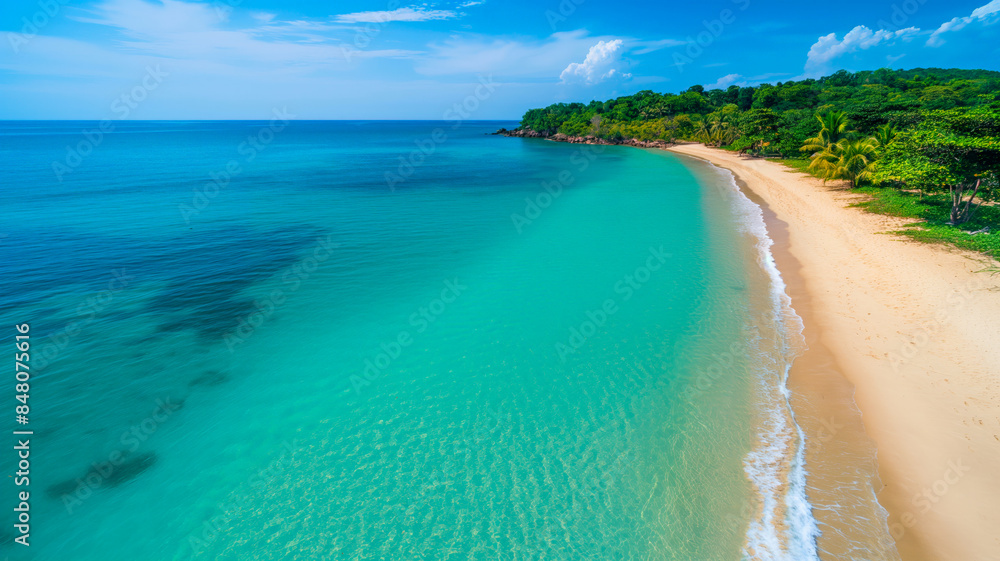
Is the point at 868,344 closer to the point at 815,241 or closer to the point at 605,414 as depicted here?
the point at 605,414

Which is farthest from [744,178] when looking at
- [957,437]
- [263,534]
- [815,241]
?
[263,534]

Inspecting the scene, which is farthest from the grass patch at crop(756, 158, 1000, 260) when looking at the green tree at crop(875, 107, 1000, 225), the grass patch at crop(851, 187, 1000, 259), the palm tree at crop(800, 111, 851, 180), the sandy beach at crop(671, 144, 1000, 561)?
the palm tree at crop(800, 111, 851, 180)

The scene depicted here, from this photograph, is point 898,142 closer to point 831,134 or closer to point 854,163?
point 854,163

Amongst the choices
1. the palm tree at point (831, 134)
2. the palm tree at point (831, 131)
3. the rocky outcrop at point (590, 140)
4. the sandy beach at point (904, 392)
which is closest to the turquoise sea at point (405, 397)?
the sandy beach at point (904, 392)

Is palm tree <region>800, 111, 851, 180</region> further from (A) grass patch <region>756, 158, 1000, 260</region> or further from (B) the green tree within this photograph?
(B) the green tree

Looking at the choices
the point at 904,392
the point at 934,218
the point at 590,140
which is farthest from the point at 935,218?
the point at 590,140

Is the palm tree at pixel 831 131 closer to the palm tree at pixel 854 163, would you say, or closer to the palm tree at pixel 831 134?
the palm tree at pixel 831 134
